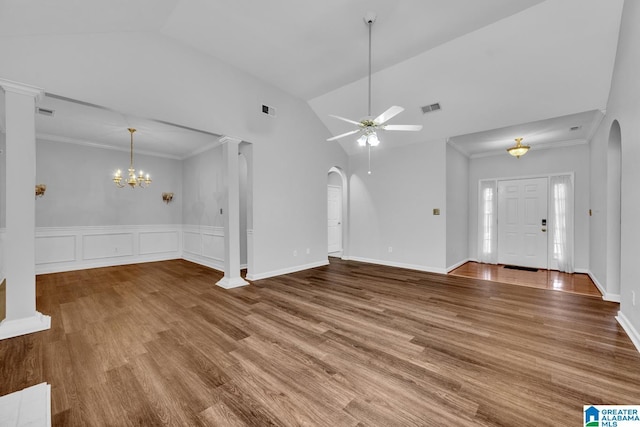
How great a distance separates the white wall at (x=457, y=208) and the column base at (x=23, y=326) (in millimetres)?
6432

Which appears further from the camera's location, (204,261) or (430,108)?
(204,261)

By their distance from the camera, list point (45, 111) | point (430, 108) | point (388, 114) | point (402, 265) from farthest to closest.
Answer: point (402, 265), point (430, 108), point (45, 111), point (388, 114)

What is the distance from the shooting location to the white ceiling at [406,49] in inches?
114

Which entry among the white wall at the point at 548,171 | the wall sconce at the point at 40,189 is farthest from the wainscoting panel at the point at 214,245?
the white wall at the point at 548,171

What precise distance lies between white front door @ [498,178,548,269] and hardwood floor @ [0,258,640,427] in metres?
2.34

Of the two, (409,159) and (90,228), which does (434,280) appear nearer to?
(409,159)

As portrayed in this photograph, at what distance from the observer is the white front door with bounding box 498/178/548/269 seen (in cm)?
585

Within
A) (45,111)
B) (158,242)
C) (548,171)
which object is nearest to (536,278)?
(548,171)

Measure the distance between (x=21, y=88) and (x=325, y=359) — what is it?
414 centimetres

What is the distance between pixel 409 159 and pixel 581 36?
3.13m

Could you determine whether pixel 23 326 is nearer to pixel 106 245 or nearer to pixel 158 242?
pixel 106 245

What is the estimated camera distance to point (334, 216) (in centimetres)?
817

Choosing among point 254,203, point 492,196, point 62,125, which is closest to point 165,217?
point 62,125

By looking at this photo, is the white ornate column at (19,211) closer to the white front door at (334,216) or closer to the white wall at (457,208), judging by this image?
the white front door at (334,216)
